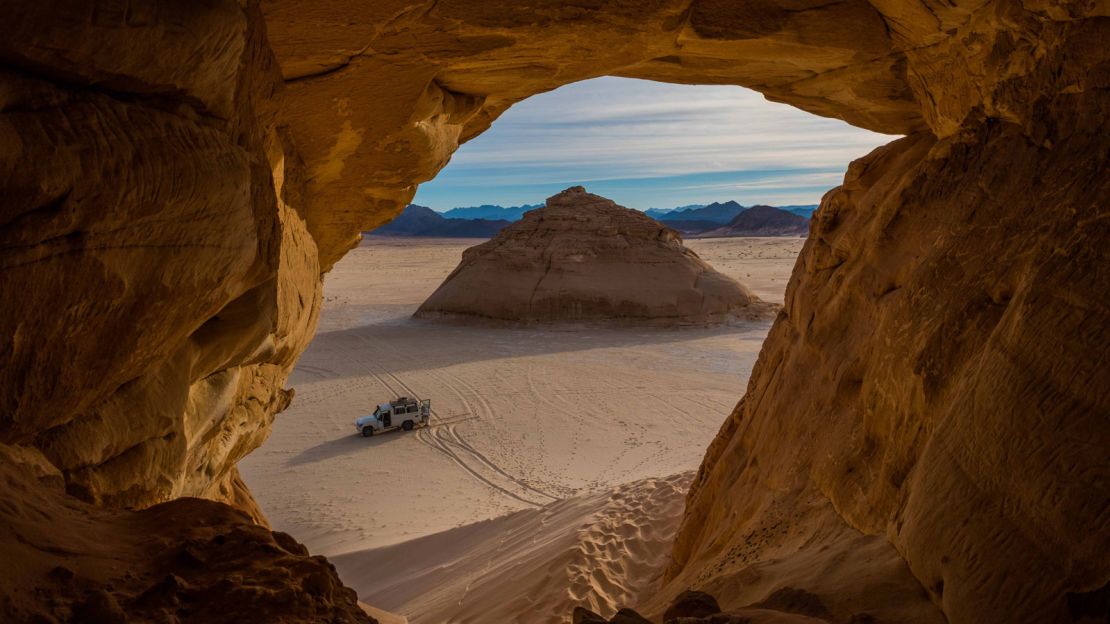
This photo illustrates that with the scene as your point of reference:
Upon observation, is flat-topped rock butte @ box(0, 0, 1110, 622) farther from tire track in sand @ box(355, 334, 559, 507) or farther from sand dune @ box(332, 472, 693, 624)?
tire track in sand @ box(355, 334, 559, 507)

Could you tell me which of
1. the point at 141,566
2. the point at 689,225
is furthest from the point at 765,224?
the point at 141,566

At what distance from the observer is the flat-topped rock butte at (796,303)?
2668 millimetres

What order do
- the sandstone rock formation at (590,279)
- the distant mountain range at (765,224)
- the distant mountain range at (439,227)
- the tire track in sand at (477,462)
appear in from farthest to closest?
the distant mountain range at (439,227) → the distant mountain range at (765,224) → the sandstone rock formation at (590,279) → the tire track in sand at (477,462)

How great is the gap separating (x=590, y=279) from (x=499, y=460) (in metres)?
12.8

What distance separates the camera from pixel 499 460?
1234 cm

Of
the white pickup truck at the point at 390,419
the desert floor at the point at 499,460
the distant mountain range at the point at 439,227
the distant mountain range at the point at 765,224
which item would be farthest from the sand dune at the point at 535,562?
the distant mountain range at the point at 439,227

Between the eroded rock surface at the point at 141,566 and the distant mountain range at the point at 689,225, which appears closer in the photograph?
the eroded rock surface at the point at 141,566

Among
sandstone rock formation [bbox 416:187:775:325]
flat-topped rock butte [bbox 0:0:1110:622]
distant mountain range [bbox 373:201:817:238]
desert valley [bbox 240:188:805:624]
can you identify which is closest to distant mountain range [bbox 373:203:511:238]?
distant mountain range [bbox 373:201:817:238]

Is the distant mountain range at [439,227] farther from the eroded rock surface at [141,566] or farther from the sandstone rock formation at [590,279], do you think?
the eroded rock surface at [141,566]

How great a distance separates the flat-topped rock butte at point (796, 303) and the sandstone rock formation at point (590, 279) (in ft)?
57.8

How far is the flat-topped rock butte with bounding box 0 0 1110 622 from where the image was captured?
267 cm

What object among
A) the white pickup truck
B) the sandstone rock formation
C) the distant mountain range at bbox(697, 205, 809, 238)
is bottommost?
the white pickup truck

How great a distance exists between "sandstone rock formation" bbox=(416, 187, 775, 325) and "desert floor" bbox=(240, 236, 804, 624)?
3.23 ft

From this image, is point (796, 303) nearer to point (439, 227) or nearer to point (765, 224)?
point (765, 224)
